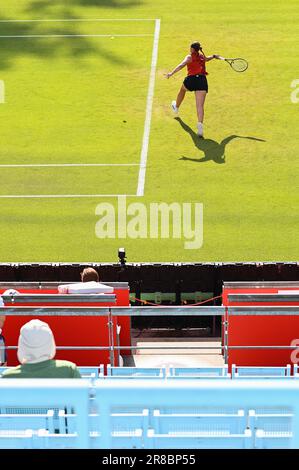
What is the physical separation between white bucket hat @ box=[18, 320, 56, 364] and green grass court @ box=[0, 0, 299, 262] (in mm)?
8759

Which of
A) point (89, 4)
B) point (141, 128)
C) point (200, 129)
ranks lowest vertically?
point (200, 129)

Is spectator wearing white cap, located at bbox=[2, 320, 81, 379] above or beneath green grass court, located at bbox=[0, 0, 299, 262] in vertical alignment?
beneath

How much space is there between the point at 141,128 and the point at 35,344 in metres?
13.6

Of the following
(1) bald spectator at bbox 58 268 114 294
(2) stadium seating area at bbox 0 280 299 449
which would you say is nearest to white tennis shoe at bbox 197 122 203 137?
(1) bald spectator at bbox 58 268 114 294

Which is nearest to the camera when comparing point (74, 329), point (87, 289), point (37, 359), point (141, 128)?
point (37, 359)

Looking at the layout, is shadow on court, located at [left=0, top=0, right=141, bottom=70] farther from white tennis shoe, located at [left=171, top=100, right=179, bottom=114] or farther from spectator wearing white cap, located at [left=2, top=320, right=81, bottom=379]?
spectator wearing white cap, located at [left=2, top=320, right=81, bottom=379]

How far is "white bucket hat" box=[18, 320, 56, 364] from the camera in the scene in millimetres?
5473

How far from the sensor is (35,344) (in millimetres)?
5484

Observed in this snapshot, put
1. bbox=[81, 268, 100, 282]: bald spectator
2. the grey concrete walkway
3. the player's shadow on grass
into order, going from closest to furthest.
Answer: bbox=[81, 268, 100, 282]: bald spectator
the grey concrete walkway
the player's shadow on grass

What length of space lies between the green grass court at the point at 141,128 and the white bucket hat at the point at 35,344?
8.76m

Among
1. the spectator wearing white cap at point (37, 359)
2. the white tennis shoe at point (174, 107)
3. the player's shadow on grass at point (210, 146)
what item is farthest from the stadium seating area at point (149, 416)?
the white tennis shoe at point (174, 107)

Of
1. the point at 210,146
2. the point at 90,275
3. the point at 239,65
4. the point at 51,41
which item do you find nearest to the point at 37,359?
the point at 90,275

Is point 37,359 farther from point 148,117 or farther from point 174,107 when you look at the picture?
point 148,117
